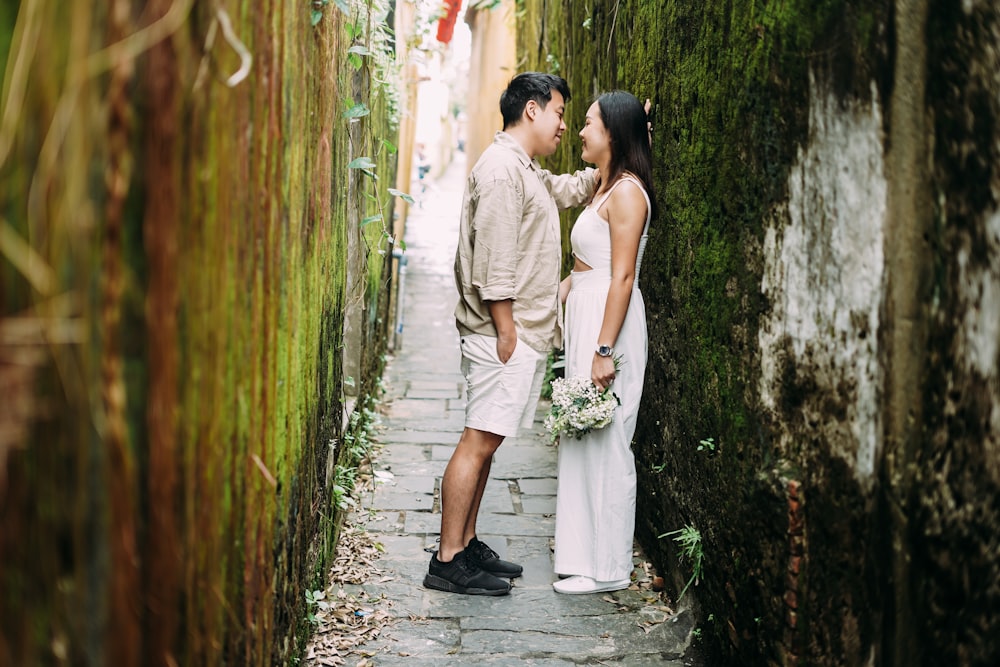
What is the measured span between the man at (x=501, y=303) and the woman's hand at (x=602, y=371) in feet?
0.82

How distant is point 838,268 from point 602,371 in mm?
1453

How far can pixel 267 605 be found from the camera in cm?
246

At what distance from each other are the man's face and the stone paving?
1799mm

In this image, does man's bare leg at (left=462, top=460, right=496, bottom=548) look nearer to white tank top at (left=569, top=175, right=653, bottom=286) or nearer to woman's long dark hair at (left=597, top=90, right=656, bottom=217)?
white tank top at (left=569, top=175, right=653, bottom=286)

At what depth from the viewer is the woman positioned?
3.84 meters

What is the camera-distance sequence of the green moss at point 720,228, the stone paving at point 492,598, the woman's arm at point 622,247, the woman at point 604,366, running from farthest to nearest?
the woman at point 604,366 → the woman's arm at point 622,247 → the stone paving at point 492,598 → the green moss at point 720,228

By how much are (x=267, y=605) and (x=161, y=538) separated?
3.41 feet

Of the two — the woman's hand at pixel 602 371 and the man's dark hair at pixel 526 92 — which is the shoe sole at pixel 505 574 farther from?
the man's dark hair at pixel 526 92

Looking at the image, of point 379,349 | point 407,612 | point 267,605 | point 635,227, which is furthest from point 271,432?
point 379,349

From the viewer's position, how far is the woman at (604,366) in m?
3.84

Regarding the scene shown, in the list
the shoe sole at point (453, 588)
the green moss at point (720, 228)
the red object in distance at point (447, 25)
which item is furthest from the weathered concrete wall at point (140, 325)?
the red object in distance at point (447, 25)

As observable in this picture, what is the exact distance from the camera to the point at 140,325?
1.39m

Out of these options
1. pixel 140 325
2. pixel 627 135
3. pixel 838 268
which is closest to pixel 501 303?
pixel 627 135

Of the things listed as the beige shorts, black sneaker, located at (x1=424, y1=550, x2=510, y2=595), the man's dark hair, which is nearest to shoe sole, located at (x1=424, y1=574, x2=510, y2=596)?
black sneaker, located at (x1=424, y1=550, x2=510, y2=595)
